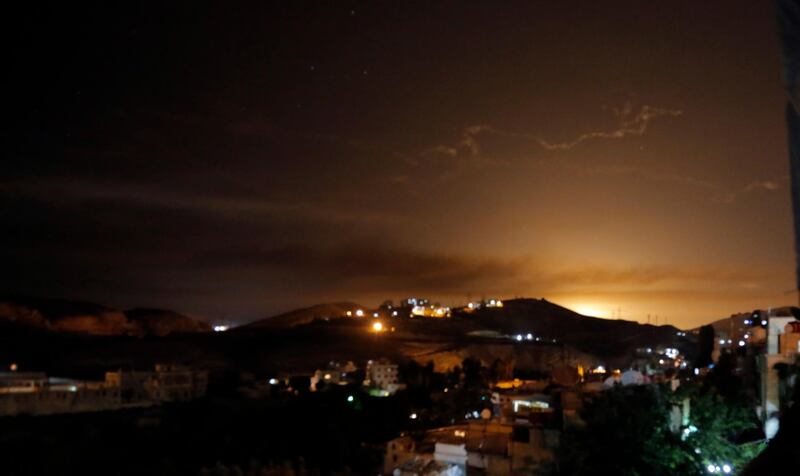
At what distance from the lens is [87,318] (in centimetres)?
5284

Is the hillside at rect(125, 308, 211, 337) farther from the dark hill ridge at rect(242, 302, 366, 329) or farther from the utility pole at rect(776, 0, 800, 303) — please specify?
the utility pole at rect(776, 0, 800, 303)

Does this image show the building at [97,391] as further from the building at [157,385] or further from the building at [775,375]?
the building at [775,375]

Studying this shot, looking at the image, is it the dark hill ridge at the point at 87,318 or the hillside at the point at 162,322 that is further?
the hillside at the point at 162,322

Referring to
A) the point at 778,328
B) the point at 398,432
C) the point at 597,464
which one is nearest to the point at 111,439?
the point at 398,432

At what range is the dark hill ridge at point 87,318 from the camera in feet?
156

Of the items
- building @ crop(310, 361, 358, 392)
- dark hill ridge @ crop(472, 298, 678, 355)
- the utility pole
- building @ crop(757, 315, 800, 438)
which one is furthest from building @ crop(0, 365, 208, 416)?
dark hill ridge @ crop(472, 298, 678, 355)

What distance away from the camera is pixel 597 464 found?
1067 centimetres

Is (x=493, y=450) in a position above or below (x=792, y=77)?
below

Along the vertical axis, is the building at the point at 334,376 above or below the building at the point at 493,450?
below

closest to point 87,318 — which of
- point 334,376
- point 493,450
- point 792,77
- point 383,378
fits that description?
point 334,376

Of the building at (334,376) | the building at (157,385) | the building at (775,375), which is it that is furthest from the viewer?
the building at (334,376)

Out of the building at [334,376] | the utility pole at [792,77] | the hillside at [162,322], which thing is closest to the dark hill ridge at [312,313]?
the hillside at [162,322]

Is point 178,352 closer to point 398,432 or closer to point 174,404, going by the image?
point 174,404

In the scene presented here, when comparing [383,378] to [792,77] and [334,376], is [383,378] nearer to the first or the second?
[334,376]
